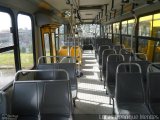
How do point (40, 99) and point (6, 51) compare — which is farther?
point (6, 51)

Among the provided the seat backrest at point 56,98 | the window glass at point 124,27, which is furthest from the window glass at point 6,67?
the window glass at point 124,27

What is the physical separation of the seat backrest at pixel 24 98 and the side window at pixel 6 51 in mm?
547

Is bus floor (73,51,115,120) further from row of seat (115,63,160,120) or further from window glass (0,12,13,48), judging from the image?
window glass (0,12,13,48)

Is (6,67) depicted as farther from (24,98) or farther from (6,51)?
(24,98)

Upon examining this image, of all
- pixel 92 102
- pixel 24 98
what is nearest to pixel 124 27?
pixel 92 102

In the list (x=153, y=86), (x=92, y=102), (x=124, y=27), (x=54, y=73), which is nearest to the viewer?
(x=153, y=86)

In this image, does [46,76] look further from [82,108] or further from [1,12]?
[1,12]

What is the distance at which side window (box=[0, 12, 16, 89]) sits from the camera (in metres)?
2.86

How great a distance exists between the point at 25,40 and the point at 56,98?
199cm

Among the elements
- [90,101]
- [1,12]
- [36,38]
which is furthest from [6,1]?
[90,101]

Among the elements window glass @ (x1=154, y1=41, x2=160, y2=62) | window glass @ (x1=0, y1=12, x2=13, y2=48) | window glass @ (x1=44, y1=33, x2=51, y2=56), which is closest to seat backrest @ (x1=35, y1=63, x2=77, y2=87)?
window glass @ (x1=0, y1=12, x2=13, y2=48)

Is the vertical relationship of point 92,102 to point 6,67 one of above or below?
below

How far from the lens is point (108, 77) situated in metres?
3.65

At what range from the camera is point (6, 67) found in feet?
10.0
